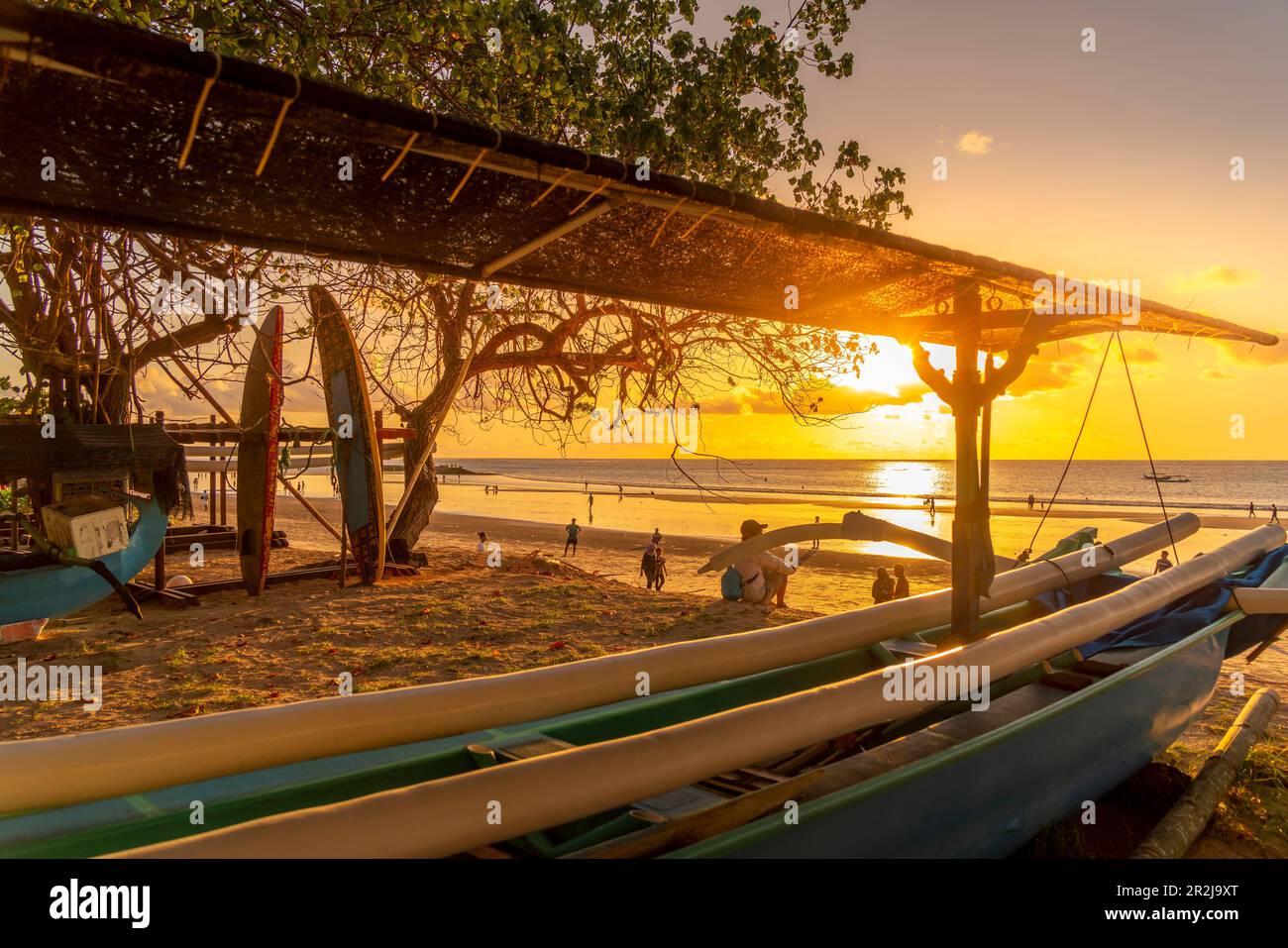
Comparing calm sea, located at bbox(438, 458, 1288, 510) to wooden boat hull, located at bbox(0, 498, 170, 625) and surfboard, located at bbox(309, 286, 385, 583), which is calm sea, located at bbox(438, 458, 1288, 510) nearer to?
surfboard, located at bbox(309, 286, 385, 583)

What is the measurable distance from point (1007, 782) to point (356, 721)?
2330 mm

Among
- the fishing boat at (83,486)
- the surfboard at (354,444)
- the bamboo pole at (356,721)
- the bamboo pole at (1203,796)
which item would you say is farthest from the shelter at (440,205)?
the surfboard at (354,444)

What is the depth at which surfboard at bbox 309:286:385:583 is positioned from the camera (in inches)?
364

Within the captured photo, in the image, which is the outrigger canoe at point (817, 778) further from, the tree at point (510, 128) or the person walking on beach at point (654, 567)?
the person walking on beach at point (654, 567)

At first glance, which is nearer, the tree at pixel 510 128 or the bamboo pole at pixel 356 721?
the bamboo pole at pixel 356 721

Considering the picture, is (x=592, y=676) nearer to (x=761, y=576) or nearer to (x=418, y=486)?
(x=761, y=576)

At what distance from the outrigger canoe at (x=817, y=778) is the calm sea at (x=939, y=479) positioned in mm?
30413

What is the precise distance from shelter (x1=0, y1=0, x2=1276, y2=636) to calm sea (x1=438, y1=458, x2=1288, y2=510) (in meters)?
30.8

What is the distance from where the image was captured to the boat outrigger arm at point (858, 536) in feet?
10.5

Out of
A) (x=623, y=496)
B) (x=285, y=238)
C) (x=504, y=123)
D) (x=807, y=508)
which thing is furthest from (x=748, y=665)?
(x=623, y=496)

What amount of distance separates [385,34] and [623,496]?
150 ft

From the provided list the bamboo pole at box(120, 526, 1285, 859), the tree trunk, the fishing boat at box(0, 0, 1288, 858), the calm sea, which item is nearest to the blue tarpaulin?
the fishing boat at box(0, 0, 1288, 858)

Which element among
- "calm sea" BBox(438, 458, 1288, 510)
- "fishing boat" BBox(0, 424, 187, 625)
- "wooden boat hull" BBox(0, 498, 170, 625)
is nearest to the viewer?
"fishing boat" BBox(0, 424, 187, 625)

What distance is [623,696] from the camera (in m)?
2.56
